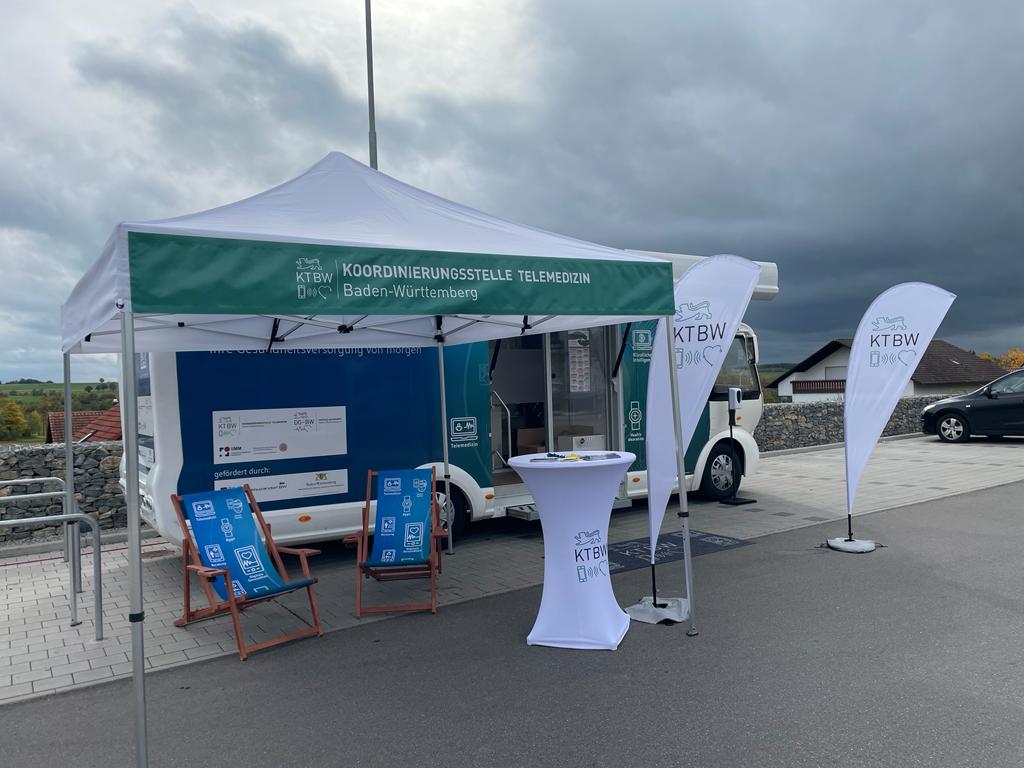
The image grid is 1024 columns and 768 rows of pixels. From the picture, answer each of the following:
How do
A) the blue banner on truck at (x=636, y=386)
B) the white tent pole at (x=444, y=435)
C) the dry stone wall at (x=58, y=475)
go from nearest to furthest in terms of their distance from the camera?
the white tent pole at (x=444, y=435) → the dry stone wall at (x=58, y=475) → the blue banner on truck at (x=636, y=386)

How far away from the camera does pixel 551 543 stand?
4691 mm

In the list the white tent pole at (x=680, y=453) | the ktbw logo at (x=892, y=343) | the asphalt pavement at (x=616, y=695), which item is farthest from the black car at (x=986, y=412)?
the white tent pole at (x=680, y=453)

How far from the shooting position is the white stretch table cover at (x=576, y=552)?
Answer: 4.54 meters

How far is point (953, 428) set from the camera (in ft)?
55.6

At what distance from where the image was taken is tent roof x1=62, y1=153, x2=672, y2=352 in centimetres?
353

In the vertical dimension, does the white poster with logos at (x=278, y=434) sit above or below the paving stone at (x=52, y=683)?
above

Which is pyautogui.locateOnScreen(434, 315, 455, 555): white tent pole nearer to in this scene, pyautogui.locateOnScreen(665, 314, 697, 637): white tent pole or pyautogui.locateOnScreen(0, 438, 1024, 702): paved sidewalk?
pyautogui.locateOnScreen(0, 438, 1024, 702): paved sidewalk

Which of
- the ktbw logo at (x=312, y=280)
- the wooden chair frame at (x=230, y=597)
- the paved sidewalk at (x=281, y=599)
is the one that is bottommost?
the paved sidewalk at (x=281, y=599)

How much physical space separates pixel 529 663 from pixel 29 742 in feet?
8.30

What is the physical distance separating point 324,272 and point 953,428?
56.0 feet

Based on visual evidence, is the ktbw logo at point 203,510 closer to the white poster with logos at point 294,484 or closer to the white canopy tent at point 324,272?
the white canopy tent at point 324,272

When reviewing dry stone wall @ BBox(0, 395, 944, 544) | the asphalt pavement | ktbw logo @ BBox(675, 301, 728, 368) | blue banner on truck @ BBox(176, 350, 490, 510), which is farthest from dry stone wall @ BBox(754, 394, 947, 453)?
dry stone wall @ BBox(0, 395, 944, 544)

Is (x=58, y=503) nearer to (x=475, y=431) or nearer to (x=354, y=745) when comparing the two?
(x=475, y=431)

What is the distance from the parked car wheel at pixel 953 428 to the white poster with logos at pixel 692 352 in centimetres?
1431
